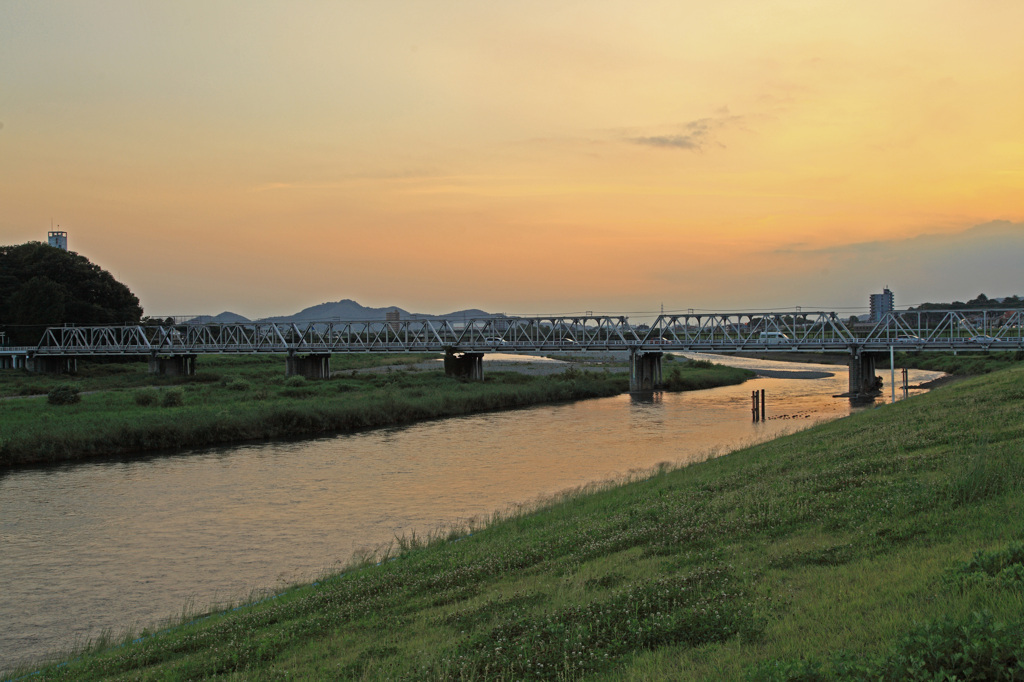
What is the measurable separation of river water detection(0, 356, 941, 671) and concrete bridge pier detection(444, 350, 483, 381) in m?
31.0

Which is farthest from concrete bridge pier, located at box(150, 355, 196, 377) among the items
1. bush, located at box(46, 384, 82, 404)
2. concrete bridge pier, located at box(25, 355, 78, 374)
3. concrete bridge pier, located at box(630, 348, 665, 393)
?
concrete bridge pier, located at box(630, 348, 665, 393)

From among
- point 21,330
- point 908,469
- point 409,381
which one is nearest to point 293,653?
point 908,469

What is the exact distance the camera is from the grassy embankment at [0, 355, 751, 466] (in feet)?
119

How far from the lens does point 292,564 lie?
59.4 ft

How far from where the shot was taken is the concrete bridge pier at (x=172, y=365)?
79.8m

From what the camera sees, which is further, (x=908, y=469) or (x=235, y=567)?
(x=235, y=567)

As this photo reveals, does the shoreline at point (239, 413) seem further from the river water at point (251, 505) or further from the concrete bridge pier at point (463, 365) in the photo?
the concrete bridge pier at point (463, 365)

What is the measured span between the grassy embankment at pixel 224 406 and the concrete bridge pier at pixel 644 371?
7.97 ft

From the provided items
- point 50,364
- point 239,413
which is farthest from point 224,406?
point 50,364

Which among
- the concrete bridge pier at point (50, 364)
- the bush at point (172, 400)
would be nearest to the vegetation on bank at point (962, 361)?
the bush at point (172, 400)

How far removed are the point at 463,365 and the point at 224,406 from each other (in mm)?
36076

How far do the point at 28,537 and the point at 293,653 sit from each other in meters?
16.3

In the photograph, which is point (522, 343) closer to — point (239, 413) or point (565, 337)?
point (565, 337)

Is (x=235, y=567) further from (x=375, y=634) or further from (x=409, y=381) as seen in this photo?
(x=409, y=381)
